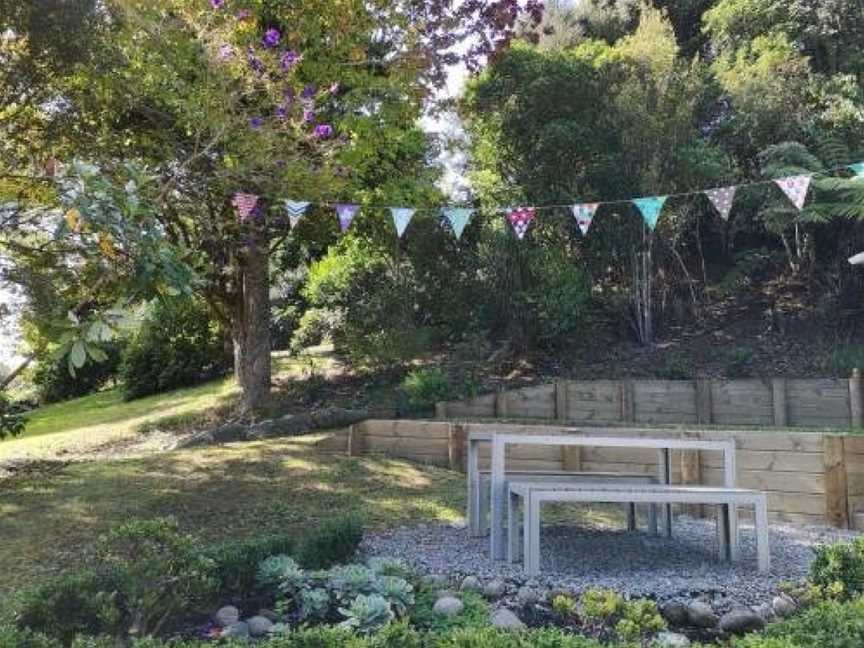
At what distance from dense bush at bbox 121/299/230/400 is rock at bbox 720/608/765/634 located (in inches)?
423

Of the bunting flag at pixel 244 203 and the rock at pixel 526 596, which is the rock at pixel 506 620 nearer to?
the rock at pixel 526 596

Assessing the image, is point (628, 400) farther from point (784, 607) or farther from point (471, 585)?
point (471, 585)

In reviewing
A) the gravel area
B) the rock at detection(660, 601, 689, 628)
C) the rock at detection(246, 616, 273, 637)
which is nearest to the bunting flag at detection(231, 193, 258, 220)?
the gravel area

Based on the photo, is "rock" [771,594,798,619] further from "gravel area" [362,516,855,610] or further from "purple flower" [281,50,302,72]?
"purple flower" [281,50,302,72]

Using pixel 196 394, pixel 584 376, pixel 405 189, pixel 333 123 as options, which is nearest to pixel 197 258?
pixel 333 123

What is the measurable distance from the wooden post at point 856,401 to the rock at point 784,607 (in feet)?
17.2

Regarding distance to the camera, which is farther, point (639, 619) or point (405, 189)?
point (405, 189)

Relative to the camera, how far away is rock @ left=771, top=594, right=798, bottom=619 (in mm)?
3475

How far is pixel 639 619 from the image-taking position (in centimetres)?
291

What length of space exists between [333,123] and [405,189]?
1.19 meters

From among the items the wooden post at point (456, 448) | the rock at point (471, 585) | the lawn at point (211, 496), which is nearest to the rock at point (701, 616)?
the rock at point (471, 585)

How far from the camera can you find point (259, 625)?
3182 millimetres

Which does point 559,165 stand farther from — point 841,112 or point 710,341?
point 841,112

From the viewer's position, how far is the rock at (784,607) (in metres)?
3.48
